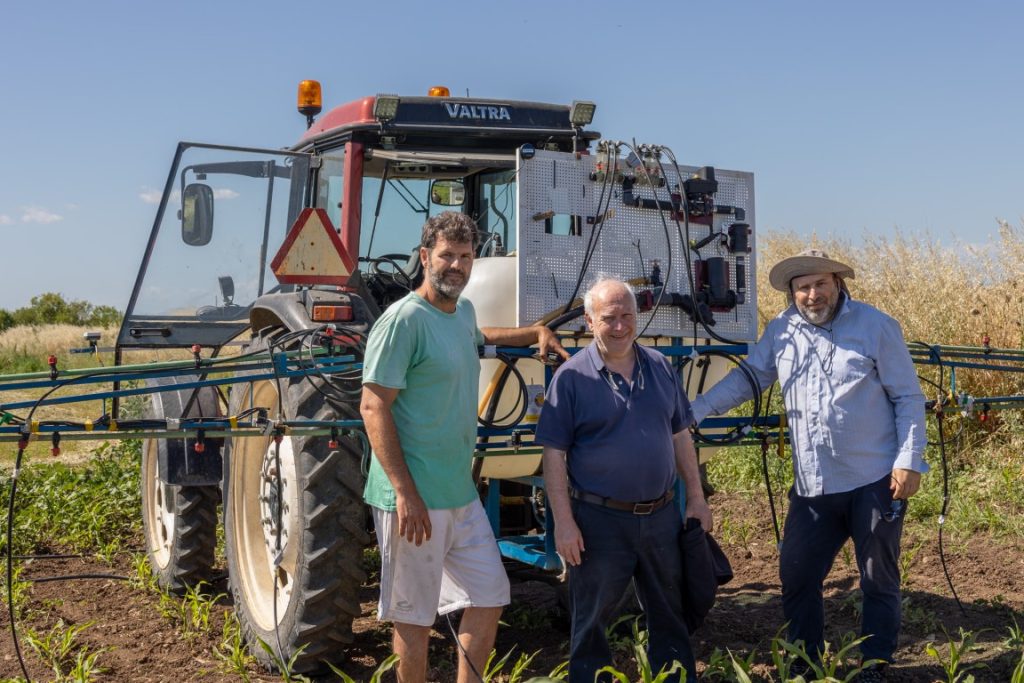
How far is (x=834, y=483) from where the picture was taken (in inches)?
164

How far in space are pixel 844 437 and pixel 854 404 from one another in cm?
13

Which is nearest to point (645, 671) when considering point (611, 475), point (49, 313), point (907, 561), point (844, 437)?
point (611, 475)

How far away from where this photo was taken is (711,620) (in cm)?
529

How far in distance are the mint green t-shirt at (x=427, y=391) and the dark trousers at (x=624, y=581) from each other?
49 cm

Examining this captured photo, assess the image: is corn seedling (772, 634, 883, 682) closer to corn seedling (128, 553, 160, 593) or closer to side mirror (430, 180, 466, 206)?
side mirror (430, 180, 466, 206)

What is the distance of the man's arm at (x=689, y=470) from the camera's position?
3.92 meters

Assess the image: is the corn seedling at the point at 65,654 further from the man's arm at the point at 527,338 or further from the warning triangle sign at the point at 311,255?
the man's arm at the point at 527,338

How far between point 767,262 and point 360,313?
809 centimetres

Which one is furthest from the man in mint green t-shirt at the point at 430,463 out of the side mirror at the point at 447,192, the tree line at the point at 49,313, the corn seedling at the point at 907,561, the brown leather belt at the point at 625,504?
the tree line at the point at 49,313

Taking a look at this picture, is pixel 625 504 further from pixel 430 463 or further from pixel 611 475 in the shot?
pixel 430 463

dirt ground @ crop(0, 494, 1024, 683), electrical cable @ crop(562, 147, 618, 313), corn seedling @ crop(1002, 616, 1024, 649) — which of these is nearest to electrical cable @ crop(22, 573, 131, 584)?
dirt ground @ crop(0, 494, 1024, 683)

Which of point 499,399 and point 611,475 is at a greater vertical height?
point 499,399

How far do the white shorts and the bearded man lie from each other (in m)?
1.01

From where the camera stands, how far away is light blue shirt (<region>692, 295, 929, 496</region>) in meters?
4.09
